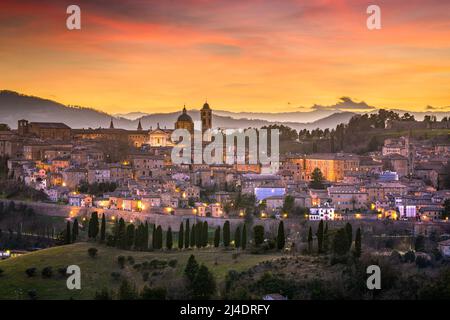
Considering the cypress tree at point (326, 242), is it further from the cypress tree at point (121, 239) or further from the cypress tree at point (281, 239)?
the cypress tree at point (121, 239)

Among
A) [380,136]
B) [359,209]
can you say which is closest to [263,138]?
[380,136]

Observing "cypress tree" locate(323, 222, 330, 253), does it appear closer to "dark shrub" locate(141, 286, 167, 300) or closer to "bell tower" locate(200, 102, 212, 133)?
"dark shrub" locate(141, 286, 167, 300)

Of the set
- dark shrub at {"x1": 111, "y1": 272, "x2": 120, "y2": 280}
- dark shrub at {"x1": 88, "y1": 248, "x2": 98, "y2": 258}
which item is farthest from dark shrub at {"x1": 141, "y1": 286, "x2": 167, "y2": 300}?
dark shrub at {"x1": 88, "y1": 248, "x2": 98, "y2": 258}

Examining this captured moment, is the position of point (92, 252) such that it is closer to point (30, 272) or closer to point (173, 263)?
point (30, 272)

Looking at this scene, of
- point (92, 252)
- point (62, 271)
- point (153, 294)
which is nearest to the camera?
point (153, 294)

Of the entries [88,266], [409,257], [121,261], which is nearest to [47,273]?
[88,266]

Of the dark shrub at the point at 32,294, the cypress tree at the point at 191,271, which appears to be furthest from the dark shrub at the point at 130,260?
the dark shrub at the point at 32,294

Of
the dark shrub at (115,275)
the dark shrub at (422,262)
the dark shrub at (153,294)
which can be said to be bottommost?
the dark shrub at (115,275)
